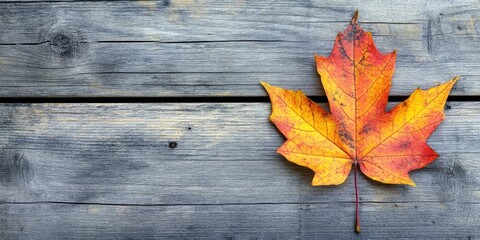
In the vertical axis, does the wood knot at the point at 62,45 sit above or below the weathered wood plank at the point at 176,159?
above

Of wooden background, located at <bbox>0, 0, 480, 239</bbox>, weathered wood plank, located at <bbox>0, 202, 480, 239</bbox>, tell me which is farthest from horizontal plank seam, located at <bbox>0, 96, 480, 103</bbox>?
weathered wood plank, located at <bbox>0, 202, 480, 239</bbox>

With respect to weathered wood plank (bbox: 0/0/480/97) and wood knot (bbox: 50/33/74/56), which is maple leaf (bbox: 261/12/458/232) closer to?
weathered wood plank (bbox: 0/0/480/97)

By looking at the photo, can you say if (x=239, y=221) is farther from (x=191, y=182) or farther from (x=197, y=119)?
(x=197, y=119)

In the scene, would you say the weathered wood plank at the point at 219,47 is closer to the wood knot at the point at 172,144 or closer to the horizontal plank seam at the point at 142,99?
the horizontal plank seam at the point at 142,99

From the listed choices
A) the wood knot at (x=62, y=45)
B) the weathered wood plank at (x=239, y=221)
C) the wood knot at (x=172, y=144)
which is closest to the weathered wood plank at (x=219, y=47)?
the wood knot at (x=62, y=45)

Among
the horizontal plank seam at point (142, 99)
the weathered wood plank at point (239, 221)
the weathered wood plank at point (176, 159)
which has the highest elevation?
the horizontal plank seam at point (142, 99)

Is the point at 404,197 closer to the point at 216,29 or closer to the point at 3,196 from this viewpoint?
the point at 216,29
